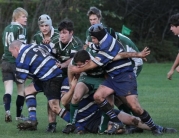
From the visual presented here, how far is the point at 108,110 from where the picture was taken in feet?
29.4

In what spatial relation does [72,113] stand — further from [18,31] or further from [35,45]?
[18,31]

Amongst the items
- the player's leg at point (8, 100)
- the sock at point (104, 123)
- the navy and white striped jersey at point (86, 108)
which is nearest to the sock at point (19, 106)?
the player's leg at point (8, 100)

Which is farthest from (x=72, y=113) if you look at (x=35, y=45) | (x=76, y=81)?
(x=35, y=45)

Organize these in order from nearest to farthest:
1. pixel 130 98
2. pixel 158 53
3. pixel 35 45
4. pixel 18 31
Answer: pixel 130 98
pixel 35 45
pixel 18 31
pixel 158 53

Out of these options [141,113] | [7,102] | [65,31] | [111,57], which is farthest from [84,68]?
[7,102]

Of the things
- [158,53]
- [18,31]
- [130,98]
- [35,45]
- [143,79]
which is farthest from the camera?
[158,53]

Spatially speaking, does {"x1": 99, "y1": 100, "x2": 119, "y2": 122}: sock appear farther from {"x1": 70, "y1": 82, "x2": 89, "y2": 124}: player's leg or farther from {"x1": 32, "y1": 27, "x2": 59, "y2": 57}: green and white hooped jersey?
{"x1": 32, "y1": 27, "x2": 59, "y2": 57}: green and white hooped jersey

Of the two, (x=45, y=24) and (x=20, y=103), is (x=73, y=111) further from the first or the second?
(x=20, y=103)

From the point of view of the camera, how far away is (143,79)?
19.8 m

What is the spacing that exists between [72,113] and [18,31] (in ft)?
8.64

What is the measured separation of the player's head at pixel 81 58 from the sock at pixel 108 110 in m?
0.62

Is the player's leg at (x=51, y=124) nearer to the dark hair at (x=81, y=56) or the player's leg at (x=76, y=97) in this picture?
the player's leg at (x=76, y=97)

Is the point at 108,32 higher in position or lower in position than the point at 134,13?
lower

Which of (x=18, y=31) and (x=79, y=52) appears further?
(x=18, y=31)
